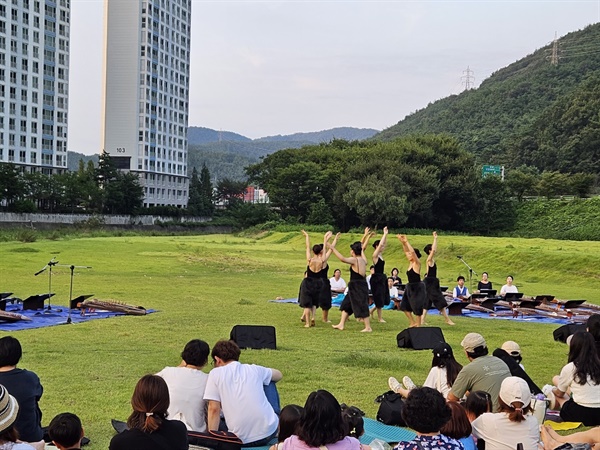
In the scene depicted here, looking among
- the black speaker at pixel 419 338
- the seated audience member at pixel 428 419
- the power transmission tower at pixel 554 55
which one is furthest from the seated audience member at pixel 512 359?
the power transmission tower at pixel 554 55

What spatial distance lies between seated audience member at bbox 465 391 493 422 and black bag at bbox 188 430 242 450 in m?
2.28

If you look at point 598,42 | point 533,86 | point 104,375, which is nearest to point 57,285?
point 104,375

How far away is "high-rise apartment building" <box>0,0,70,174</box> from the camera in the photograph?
84250 millimetres

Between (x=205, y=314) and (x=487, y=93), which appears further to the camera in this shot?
(x=487, y=93)

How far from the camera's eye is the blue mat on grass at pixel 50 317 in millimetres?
16312

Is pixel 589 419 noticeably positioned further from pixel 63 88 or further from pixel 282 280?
pixel 63 88

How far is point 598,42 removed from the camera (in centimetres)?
14725

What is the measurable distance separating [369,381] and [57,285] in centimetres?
1714

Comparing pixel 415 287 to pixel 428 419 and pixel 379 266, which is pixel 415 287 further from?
pixel 428 419

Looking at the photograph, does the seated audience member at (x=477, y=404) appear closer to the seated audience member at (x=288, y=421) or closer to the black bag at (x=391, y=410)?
the black bag at (x=391, y=410)

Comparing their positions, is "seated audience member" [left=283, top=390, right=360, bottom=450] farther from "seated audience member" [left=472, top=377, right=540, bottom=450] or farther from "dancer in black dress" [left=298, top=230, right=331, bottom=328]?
"dancer in black dress" [left=298, top=230, right=331, bottom=328]

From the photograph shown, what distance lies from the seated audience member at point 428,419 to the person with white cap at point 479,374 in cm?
255

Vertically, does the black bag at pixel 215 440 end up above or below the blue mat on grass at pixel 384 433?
above

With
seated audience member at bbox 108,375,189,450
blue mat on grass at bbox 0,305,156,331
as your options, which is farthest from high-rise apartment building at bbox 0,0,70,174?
seated audience member at bbox 108,375,189,450
